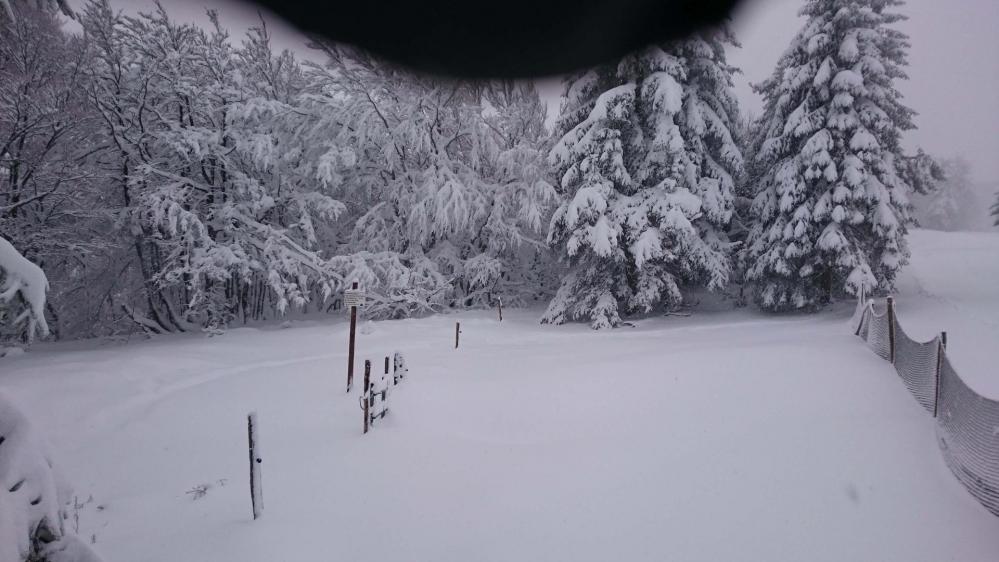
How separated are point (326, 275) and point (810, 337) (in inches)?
539

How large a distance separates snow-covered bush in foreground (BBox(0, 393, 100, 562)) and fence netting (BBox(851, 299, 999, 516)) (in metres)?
5.47

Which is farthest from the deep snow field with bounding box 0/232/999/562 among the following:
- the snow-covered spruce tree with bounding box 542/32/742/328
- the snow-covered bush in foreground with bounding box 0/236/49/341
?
the snow-covered spruce tree with bounding box 542/32/742/328

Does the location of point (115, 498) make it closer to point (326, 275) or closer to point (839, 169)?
point (326, 275)

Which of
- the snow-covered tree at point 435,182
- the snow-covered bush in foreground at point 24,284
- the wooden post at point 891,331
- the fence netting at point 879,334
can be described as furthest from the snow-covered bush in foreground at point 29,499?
the snow-covered tree at point 435,182

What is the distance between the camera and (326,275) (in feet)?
47.7

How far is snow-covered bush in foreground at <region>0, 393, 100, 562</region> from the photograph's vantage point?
141cm

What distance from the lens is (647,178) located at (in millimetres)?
13000

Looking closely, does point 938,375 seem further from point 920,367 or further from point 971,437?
point 971,437

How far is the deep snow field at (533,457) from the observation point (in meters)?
3.12

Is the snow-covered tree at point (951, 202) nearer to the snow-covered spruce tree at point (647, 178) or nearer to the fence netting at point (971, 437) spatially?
the snow-covered spruce tree at point (647, 178)

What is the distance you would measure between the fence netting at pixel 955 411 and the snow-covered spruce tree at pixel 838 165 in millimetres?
6610

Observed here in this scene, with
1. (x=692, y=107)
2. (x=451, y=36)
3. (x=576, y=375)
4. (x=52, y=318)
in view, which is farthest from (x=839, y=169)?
(x=52, y=318)

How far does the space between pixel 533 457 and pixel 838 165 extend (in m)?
13.0

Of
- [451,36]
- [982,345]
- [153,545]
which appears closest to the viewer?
[153,545]
